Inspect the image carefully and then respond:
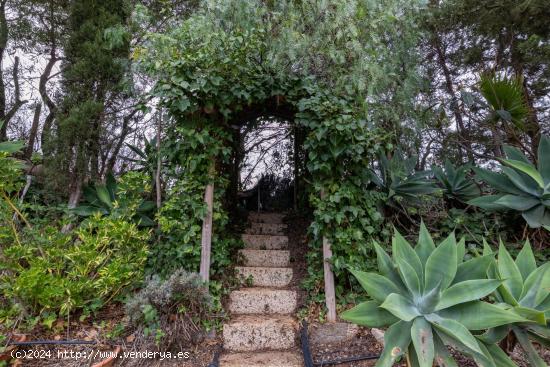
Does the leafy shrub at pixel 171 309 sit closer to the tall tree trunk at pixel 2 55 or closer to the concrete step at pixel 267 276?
the concrete step at pixel 267 276

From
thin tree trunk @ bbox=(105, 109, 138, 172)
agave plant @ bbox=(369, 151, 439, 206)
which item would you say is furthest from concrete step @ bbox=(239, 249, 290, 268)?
thin tree trunk @ bbox=(105, 109, 138, 172)

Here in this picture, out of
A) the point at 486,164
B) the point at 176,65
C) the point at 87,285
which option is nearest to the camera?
the point at 87,285

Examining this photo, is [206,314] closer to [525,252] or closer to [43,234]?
[43,234]

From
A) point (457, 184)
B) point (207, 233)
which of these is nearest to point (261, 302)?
point (207, 233)

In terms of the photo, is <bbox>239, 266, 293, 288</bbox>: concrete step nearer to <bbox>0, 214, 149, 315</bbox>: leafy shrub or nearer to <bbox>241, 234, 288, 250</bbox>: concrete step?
<bbox>241, 234, 288, 250</bbox>: concrete step

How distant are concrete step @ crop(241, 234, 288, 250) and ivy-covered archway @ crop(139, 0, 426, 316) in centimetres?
55

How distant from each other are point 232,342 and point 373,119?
2266mm

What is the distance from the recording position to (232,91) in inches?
109

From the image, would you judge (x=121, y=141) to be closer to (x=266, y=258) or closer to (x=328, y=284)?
(x=266, y=258)

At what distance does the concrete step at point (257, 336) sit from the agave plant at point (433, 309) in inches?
43.5

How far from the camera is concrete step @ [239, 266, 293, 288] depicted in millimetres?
3059

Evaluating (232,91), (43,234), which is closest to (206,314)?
(43,234)

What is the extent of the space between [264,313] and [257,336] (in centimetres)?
31

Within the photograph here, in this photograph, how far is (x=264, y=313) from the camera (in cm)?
275
